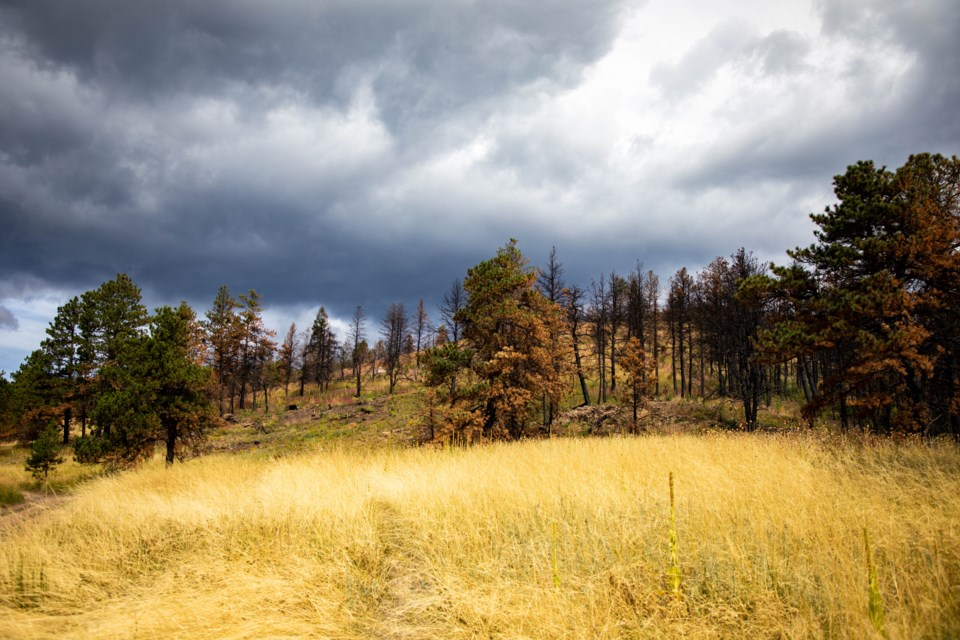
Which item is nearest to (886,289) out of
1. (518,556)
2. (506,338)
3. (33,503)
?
(506,338)

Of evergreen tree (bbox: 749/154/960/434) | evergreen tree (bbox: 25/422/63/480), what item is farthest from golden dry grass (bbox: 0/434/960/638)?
evergreen tree (bbox: 25/422/63/480)

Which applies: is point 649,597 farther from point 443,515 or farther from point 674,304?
point 674,304

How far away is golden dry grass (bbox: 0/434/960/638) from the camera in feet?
9.87

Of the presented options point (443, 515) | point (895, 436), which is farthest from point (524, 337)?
point (443, 515)

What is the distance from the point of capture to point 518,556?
13.6 ft

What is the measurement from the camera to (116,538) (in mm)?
6059

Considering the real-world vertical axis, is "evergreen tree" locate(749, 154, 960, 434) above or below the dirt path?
above

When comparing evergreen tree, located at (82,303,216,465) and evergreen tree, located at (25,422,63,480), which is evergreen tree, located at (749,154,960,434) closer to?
evergreen tree, located at (82,303,216,465)

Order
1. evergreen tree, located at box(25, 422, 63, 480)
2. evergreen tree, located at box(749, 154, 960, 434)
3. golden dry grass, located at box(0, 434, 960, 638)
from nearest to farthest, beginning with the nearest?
golden dry grass, located at box(0, 434, 960, 638), evergreen tree, located at box(749, 154, 960, 434), evergreen tree, located at box(25, 422, 63, 480)

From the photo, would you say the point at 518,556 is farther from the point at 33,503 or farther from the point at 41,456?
the point at 41,456

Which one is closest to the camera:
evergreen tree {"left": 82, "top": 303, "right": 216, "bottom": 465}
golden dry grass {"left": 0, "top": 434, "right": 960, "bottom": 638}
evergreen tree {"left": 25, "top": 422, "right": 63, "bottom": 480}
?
golden dry grass {"left": 0, "top": 434, "right": 960, "bottom": 638}

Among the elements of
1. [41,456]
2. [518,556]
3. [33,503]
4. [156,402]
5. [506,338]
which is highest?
[506,338]

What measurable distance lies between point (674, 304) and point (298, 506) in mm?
40088

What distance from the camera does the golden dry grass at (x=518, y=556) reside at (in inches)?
118
